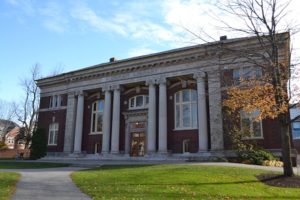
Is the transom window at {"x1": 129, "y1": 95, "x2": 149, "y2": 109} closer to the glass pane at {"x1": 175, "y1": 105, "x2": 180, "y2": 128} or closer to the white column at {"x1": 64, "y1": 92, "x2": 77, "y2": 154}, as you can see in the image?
the glass pane at {"x1": 175, "y1": 105, "x2": 180, "y2": 128}

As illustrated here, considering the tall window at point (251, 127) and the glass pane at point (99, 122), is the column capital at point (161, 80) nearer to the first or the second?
the tall window at point (251, 127)

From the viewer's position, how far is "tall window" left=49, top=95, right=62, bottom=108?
3872 cm

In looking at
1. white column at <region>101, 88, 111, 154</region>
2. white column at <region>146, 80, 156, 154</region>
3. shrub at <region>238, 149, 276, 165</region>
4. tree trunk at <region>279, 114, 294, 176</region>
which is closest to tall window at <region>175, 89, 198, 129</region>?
white column at <region>146, 80, 156, 154</region>

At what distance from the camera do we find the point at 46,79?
39844 mm

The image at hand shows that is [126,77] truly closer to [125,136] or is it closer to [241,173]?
[125,136]

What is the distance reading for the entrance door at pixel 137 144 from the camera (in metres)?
32.1

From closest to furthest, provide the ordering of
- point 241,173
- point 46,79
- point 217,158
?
1. point 241,173
2. point 217,158
3. point 46,79

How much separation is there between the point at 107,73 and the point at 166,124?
30.0 feet

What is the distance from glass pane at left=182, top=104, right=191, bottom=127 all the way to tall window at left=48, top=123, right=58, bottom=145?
16723mm

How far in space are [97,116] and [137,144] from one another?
6578mm

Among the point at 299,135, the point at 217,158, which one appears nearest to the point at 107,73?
the point at 217,158

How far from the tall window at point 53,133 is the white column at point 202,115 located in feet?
62.4

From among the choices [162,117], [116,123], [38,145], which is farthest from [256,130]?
[38,145]

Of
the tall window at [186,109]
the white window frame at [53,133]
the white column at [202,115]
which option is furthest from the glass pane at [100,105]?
the white column at [202,115]
